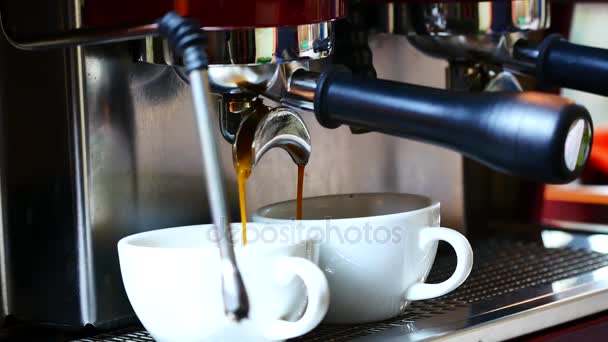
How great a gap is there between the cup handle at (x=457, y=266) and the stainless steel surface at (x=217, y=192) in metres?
0.18

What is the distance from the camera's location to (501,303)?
1.89ft

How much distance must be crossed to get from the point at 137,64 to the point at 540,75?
0.81 feet

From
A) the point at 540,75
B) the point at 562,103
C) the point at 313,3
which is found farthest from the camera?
the point at 540,75

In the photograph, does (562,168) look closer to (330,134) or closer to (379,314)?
(379,314)

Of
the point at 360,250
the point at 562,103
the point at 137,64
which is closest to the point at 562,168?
the point at 562,103

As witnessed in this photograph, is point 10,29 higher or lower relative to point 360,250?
higher

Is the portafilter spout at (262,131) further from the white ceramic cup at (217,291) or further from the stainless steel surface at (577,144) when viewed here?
the stainless steel surface at (577,144)

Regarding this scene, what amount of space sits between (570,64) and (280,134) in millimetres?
180

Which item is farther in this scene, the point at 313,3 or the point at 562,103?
the point at 313,3

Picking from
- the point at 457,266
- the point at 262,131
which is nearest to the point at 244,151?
the point at 262,131

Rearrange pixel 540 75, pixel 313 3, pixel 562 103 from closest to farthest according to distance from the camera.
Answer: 1. pixel 562 103
2. pixel 313 3
3. pixel 540 75

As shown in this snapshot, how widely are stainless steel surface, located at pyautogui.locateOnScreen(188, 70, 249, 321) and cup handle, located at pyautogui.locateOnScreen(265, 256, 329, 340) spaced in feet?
0.25

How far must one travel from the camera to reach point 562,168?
397 millimetres

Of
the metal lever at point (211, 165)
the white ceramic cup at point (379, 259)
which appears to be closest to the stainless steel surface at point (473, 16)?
the white ceramic cup at point (379, 259)
